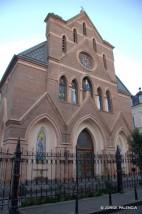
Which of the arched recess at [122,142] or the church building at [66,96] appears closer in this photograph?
the church building at [66,96]

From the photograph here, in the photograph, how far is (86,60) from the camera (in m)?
21.0

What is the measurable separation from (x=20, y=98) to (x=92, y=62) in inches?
395

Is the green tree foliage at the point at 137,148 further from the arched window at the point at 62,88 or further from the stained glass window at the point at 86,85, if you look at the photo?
the stained glass window at the point at 86,85

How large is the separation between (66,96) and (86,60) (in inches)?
226

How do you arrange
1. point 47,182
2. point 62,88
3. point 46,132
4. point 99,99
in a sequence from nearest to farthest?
point 47,182
point 46,132
point 62,88
point 99,99

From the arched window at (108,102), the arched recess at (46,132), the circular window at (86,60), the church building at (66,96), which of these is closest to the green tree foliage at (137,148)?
the church building at (66,96)

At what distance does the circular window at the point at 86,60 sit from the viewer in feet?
66.8

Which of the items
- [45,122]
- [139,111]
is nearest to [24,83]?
[45,122]

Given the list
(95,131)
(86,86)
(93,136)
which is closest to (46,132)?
(93,136)

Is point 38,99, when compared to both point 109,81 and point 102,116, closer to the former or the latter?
point 102,116

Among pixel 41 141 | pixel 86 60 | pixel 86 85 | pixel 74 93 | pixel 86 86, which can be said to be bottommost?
pixel 41 141

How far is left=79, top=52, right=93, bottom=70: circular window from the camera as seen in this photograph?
20.4m

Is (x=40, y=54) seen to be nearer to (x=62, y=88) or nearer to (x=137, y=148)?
(x=62, y=88)

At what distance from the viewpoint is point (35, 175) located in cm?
1382
